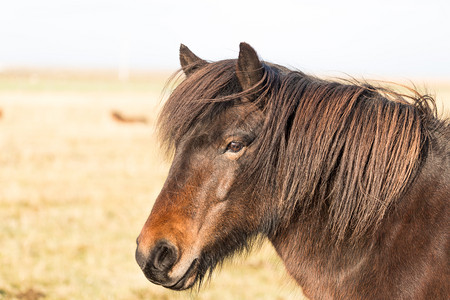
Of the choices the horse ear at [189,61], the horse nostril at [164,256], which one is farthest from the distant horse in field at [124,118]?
→ the horse nostril at [164,256]

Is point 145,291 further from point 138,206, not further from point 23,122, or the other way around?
point 23,122

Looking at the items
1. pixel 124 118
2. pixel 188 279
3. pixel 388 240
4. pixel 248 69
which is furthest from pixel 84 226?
pixel 124 118

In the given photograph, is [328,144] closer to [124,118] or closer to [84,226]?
[84,226]

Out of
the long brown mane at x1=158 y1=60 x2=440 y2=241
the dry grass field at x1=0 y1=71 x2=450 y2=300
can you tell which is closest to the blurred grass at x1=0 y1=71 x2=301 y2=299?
the dry grass field at x1=0 y1=71 x2=450 y2=300

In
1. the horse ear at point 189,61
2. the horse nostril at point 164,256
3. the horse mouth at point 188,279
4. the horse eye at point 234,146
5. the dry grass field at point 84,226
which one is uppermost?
the horse ear at point 189,61

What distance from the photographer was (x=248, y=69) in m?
2.74

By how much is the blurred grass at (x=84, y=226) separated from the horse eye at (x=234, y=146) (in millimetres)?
766

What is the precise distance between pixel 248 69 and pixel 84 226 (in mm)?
6770

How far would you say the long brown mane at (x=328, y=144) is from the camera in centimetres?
265

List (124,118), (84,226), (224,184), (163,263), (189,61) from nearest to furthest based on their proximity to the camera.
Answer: (163,263), (224,184), (189,61), (84,226), (124,118)

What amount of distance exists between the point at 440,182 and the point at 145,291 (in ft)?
14.0

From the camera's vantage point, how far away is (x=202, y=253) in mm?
2691

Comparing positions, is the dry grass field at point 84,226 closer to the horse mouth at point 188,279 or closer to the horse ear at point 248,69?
the horse mouth at point 188,279

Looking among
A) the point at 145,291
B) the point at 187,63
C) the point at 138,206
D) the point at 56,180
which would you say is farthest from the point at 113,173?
the point at 187,63
